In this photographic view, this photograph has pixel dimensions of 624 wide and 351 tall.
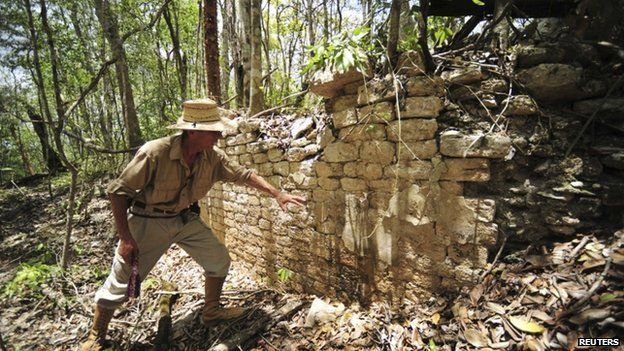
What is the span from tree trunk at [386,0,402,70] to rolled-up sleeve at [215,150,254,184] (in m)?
1.64

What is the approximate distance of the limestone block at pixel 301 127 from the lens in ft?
11.3

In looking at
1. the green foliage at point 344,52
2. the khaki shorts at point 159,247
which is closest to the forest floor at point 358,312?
the khaki shorts at point 159,247

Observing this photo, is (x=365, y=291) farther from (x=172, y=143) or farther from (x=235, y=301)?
(x=172, y=143)

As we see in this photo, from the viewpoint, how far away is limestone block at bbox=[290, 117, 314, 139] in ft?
11.3

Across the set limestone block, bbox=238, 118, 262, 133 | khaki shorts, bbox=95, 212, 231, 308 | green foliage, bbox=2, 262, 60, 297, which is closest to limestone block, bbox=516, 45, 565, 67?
limestone block, bbox=238, 118, 262, 133

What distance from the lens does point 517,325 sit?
1.88m

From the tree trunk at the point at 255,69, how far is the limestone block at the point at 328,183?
2.14m

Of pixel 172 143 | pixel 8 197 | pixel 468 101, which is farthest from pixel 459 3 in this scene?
pixel 8 197

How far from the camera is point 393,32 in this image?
8.24ft

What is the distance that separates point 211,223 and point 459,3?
4651mm

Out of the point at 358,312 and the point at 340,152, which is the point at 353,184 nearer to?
the point at 340,152

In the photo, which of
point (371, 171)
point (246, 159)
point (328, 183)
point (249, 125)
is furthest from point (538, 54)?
point (246, 159)

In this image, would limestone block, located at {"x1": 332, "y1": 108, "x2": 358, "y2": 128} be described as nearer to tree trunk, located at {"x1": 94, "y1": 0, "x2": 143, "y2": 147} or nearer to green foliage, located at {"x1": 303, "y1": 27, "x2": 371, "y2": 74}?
green foliage, located at {"x1": 303, "y1": 27, "x2": 371, "y2": 74}

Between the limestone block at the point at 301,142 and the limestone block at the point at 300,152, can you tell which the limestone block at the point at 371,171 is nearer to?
the limestone block at the point at 300,152
